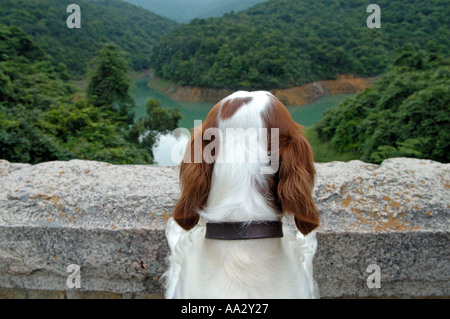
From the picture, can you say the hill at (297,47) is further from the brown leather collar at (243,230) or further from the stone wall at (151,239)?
the brown leather collar at (243,230)

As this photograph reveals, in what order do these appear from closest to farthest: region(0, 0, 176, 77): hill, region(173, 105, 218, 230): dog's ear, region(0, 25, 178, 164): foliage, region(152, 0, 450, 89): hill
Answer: region(173, 105, 218, 230): dog's ear
region(0, 25, 178, 164): foliage
region(152, 0, 450, 89): hill
region(0, 0, 176, 77): hill

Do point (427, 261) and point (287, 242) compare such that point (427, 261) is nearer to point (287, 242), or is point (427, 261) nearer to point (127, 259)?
point (287, 242)

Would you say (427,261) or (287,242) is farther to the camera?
(427,261)

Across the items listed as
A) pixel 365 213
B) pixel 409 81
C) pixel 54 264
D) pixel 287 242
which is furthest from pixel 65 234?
pixel 409 81

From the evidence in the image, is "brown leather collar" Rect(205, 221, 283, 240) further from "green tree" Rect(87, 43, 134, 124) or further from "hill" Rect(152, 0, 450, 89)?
"hill" Rect(152, 0, 450, 89)

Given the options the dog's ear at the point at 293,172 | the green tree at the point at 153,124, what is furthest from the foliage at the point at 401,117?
the dog's ear at the point at 293,172

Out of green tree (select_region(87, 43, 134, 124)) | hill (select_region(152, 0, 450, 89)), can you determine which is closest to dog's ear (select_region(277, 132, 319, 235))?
green tree (select_region(87, 43, 134, 124))
